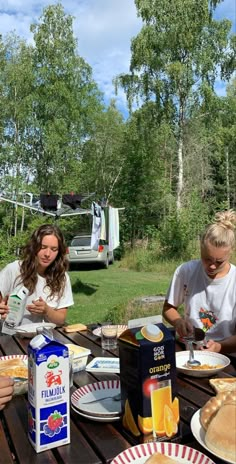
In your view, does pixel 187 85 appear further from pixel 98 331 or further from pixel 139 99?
pixel 98 331

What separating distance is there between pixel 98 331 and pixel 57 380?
1.17m

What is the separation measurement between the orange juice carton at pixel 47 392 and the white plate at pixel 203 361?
61 cm

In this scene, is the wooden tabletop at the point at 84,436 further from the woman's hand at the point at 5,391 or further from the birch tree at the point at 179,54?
the birch tree at the point at 179,54

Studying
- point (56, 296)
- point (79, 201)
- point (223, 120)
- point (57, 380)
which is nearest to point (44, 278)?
point (56, 296)

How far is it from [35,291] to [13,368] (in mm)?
1048

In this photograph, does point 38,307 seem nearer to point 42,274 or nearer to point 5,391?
point 42,274

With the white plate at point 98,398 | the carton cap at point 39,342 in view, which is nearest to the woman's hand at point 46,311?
the white plate at point 98,398

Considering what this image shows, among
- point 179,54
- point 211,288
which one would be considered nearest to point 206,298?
point 211,288

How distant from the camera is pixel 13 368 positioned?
4.84 feet

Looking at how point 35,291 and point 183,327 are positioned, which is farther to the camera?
point 35,291

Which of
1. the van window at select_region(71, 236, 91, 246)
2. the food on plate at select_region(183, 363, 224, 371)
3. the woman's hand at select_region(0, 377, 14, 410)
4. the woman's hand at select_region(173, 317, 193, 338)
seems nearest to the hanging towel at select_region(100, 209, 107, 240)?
the van window at select_region(71, 236, 91, 246)

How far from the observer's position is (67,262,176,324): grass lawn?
5677 millimetres

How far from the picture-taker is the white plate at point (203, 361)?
1.44 meters

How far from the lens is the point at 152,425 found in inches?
37.7
